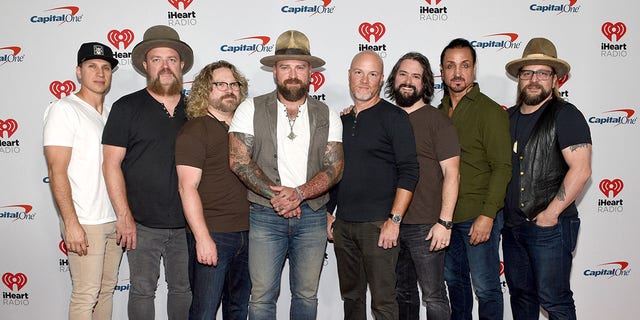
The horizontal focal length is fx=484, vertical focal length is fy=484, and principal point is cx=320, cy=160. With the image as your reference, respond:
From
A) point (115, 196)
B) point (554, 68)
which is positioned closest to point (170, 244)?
point (115, 196)

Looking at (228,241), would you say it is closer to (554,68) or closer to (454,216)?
(454,216)

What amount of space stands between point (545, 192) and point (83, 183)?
2.84 m

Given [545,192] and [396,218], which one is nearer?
[396,218]

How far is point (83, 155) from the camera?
2988mm

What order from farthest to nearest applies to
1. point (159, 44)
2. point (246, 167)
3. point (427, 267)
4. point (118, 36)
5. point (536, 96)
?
1. point (118, 36)
2. point (159, 44)
3. point (536, 96)
4. point (427, 267)
5. point (246, 167)

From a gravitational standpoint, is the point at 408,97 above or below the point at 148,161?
above

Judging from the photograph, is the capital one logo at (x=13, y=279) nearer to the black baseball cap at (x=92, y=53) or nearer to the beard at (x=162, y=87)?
the black baseball cap at (x=92, y=53)

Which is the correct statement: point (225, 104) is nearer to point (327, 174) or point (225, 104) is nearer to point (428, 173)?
point (327, 174)

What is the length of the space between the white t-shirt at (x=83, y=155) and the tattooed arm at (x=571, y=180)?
2715 millimetres

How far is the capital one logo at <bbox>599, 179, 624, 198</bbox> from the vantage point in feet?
13.1

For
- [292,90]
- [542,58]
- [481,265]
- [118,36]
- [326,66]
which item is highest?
[118,36]

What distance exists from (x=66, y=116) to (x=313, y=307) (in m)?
1.88

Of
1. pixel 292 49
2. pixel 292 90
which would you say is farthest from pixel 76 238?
pixel 292 49

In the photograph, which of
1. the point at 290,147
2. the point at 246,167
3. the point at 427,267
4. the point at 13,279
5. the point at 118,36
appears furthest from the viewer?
the point at 13,279
